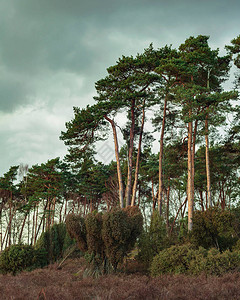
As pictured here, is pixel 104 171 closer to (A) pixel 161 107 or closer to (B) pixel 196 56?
(A) pixel 161 107

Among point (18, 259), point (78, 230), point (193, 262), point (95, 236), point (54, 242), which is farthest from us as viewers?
point (54, 242)

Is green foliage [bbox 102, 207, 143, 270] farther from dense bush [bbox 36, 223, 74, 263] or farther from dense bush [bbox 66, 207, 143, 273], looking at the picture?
dense bush [bbox 36, 223, 74, 263]

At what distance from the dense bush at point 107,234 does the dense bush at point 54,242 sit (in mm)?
4632

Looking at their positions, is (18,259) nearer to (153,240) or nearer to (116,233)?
(116,233)

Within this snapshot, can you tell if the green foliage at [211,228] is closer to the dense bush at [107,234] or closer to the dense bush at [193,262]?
the dense bush at [193,262]

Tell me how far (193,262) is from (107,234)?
3672 mm

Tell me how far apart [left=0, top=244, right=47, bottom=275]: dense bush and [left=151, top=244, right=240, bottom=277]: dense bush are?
7.06 metres

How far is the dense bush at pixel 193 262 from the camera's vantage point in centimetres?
1022

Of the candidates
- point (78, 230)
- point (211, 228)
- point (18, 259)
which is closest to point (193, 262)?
point (211, 228)

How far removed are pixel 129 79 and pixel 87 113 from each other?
4061 millimetres

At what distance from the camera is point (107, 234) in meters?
12.0

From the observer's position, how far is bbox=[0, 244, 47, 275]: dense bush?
14.4 m

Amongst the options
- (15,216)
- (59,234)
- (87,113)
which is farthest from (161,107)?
(15,216)

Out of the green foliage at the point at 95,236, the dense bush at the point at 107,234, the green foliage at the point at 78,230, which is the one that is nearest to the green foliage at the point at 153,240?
the dense bush at the point at 107,234
